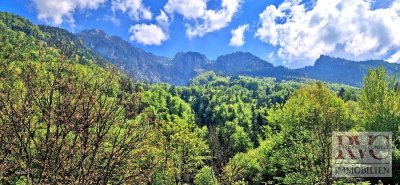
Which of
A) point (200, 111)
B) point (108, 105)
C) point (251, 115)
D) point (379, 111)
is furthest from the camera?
point (200, 111)

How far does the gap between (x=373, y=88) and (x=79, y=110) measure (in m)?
38.5

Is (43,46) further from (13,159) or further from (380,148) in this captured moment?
(380,148)

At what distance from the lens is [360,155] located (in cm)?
2430

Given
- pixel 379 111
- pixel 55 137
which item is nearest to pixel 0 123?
pixel 55 137

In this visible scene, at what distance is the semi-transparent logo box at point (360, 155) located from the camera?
20016mm

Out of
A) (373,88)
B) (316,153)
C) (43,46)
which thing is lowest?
(316,153)

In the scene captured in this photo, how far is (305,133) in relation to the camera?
81.2ft

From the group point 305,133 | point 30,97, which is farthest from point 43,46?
point 305,133

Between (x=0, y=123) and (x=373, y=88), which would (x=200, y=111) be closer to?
(x=373, y=88)

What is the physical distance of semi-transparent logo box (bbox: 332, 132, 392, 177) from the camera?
65.7 ft

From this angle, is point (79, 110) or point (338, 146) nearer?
point (79, 110)

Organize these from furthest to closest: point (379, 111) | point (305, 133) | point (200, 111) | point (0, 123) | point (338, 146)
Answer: point (200, 111) < point (379, 111) < point (305, 133) < point (338, 146) < point (0, 123)

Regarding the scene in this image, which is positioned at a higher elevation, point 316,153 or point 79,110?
point 79,110

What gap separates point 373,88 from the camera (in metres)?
38.9
